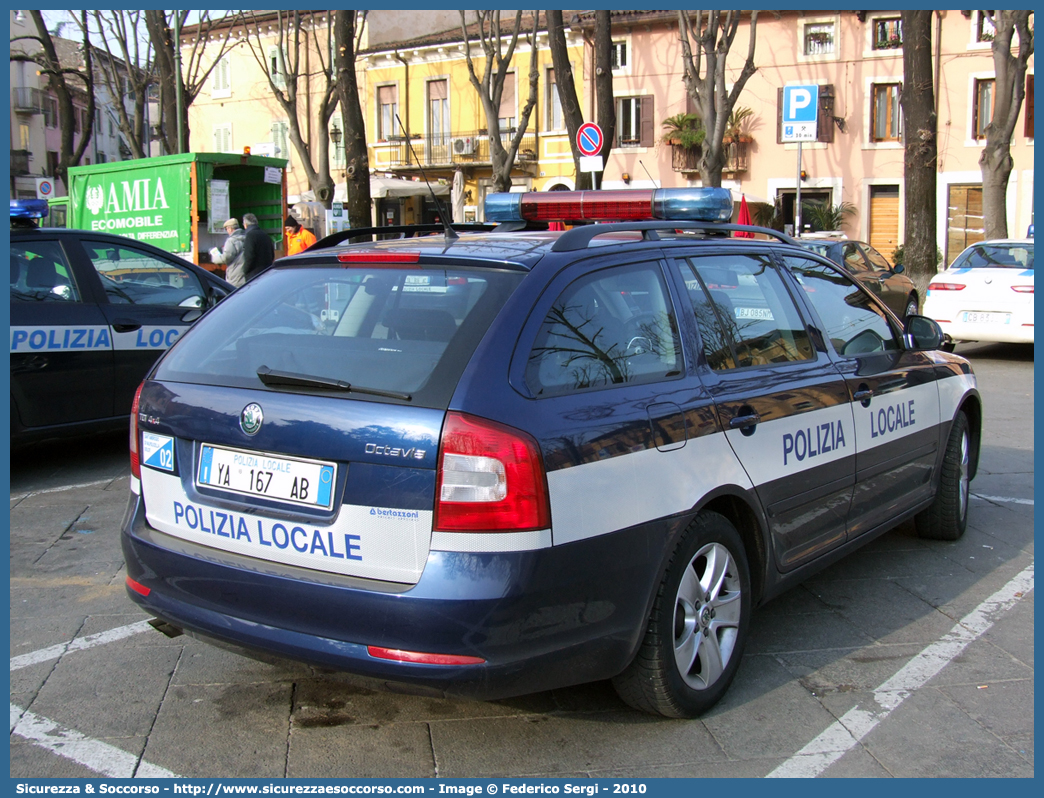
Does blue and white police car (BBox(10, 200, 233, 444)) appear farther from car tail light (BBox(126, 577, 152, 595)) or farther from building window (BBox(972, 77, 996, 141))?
building window (BBox(972, 77, 996, 141))

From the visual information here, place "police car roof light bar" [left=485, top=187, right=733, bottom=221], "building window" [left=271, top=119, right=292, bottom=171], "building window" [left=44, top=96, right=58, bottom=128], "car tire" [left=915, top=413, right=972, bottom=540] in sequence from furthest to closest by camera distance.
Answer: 1. "building window" [left=44, top=96, right=58, bottom=128]
2. "building window" [left=271, top=119, right=292, bottom=171]
3. "car tire" [left=915, top=413, right=972, bottom=540]
4. "police car roof light bar" [left=485, top=187, right=733, bottom=221]

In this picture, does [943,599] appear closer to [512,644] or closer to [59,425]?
[512,644]

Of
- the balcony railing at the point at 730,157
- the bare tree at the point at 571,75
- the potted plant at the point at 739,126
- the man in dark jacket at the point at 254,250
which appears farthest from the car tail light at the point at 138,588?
the potted plant at the point at 739,126

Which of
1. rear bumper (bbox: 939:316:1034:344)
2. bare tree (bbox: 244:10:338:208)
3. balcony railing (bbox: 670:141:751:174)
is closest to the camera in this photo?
rear bumper (bbox: 939:316:1034:344)

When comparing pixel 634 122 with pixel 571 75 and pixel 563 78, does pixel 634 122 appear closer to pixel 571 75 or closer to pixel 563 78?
pixel 563 78

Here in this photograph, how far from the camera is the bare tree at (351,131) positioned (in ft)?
51.0

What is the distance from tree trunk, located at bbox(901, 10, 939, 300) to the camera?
17.7m

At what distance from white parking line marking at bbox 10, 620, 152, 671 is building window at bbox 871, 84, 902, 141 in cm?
3283

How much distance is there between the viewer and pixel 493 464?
8.92ft

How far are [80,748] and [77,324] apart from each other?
4.26 m

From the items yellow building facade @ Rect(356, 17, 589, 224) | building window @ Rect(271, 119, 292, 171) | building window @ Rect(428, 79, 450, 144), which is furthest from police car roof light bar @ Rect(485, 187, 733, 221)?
building window @ Rect(271, 119, 292, 171)

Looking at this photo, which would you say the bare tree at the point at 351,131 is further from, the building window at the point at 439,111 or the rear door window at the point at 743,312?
the building window at the point at 439,111

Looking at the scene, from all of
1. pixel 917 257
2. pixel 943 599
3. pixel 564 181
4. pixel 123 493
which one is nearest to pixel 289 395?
pixel 943 599

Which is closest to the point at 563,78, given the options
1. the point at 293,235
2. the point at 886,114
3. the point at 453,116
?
the point at 293,235
